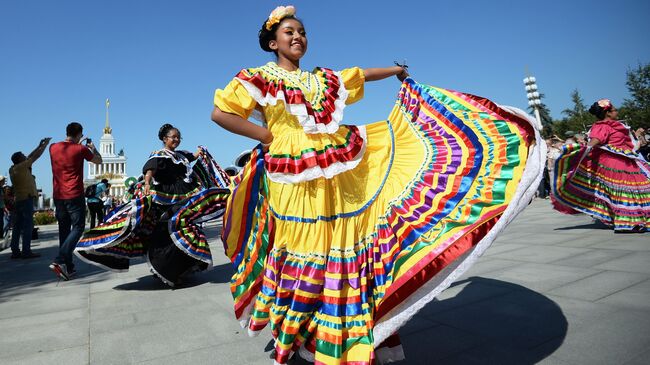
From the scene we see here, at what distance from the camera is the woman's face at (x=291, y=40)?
2.38 meters

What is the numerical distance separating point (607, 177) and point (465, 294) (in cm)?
432

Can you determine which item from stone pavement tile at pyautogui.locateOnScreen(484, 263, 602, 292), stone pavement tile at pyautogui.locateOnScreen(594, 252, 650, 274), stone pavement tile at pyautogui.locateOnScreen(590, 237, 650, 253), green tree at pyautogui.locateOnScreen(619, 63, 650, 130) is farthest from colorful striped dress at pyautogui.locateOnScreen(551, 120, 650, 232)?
green tree at pyautogui.locateOnScreen(619, 63, 650, 130)

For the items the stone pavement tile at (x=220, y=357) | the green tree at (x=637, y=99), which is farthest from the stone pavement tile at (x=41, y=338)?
the green tree at (x=637, y=99)

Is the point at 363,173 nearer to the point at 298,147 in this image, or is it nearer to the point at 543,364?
the point at 298,147

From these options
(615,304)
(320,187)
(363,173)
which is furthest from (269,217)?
(615,304)

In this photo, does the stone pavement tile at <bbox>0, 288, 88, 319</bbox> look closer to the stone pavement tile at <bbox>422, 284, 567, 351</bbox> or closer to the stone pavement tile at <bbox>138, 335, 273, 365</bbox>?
the stone pavement tile at <bbox>138, 335, 273, 365</bbox>

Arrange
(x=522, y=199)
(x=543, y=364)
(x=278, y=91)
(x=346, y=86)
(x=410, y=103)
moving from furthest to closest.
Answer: (x=410, y=103), (x=346, y=86), (x=278, y=91), (x=543, y=364), (x=522, y=199)

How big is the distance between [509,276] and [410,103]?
2.15 m

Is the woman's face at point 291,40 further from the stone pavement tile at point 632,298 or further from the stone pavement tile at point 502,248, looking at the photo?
the stone pavement tile at point 502,248

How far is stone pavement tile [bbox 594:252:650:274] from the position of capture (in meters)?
3.72

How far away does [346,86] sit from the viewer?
2418mm

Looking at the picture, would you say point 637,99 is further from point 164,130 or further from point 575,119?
point 164,130

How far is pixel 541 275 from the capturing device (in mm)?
3797

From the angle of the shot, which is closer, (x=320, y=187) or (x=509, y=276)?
(x=320, y=187)
